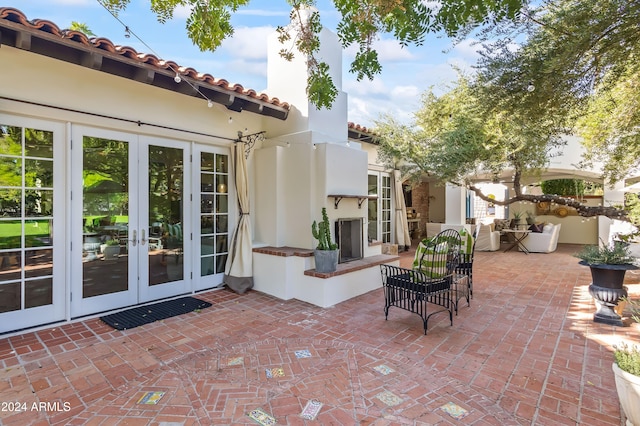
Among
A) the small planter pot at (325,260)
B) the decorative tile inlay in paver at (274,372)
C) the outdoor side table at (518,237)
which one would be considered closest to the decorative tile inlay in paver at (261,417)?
the decorative tile inlay in paver at (274,372)

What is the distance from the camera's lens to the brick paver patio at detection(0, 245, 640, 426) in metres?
2.40

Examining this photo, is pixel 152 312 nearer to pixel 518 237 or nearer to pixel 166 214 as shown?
pixel 166 214

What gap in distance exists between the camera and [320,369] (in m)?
3.03

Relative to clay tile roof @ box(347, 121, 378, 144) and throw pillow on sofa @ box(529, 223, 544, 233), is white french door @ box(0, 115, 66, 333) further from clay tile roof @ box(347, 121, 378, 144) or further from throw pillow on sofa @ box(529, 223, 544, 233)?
throw pillow on sofa @ box(529, 223, 544, 233)

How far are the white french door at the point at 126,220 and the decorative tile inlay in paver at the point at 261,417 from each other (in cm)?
319

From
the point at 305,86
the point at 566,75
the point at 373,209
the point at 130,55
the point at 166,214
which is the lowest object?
the point at 166,214

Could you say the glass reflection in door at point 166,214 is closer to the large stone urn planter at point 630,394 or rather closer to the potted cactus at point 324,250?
the potted cactus at point 324,250

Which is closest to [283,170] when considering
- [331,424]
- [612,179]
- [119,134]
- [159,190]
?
[159,190]

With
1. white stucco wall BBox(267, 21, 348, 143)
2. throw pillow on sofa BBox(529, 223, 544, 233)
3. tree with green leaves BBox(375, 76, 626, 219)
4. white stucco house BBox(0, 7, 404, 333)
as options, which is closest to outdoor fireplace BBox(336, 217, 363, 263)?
white stucco house BBox(0, 7, 404, 333)

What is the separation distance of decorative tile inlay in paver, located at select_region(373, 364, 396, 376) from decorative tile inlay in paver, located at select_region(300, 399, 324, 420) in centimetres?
72

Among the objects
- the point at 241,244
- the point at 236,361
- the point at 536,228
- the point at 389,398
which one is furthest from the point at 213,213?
the point at 536,228

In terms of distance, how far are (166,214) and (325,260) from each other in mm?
2595

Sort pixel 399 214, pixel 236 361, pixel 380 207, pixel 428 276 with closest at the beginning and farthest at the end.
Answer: pixel 236 361
pixel 428 276
pixel 380 207
pixel 399 214

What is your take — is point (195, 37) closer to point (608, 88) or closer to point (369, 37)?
point (369, 37)
